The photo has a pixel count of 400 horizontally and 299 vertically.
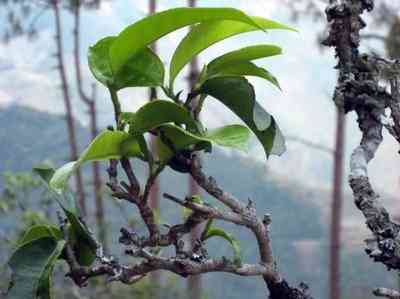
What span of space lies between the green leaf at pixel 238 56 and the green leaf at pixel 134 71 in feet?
0.12

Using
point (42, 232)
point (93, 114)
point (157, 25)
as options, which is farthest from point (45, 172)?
point (93, 114)

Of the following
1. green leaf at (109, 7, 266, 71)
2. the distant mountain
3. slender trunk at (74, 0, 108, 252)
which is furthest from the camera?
the distant mountain

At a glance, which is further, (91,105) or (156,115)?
(91,105)

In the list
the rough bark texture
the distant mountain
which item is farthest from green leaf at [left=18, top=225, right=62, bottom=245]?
the distant mountain

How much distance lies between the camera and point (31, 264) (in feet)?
1.77

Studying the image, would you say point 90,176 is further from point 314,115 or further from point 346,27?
point 346,27

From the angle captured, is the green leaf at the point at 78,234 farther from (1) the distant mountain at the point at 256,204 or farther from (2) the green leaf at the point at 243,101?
(1) the distant mountain at the point at 256,204

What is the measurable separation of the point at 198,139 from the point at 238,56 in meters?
0.07

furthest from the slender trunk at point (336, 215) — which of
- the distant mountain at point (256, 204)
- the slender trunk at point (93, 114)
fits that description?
the slender trunk at point (93, 114)

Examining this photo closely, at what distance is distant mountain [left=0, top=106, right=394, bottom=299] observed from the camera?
2.98m

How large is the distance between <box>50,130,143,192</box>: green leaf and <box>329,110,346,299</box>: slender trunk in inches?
94.6

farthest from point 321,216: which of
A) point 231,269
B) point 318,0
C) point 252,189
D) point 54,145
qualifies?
point 231,269

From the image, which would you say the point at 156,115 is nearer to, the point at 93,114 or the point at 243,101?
the point at 243,101

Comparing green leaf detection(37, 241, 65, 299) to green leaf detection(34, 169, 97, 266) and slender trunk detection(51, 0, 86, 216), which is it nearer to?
green leaf detection(34, 169, 97, 266)
